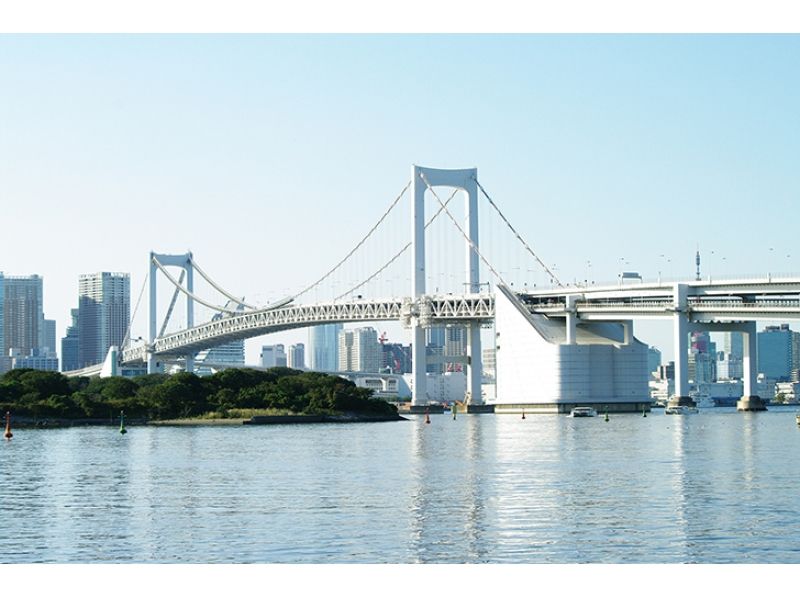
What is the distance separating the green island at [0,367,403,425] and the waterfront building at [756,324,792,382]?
113 m

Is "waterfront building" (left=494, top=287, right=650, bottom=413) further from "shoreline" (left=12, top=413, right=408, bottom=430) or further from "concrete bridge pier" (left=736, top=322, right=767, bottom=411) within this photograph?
"shoreline" (left=12, top=413, right=408, bottom=430)

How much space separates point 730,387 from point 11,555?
132443mm

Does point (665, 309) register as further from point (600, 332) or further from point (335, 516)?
point (335, 516)

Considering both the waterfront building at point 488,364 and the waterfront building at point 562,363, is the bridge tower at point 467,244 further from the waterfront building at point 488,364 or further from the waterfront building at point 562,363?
the waterfront building at point 488,364

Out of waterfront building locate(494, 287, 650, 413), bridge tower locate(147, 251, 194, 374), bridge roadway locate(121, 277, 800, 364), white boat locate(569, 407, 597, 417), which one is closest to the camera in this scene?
bridge roadway locate(121, 277, 800, 364)

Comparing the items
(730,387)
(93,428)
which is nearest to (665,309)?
(93,428)

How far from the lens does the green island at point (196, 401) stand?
55438 mm

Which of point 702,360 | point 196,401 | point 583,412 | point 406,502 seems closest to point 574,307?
point 583,412

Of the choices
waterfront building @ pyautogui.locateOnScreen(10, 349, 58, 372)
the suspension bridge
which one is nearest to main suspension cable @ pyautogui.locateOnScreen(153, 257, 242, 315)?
the suspension bridge

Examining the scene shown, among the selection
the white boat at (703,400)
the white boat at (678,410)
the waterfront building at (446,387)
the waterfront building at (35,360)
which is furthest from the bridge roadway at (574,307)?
the waterfront building at (35,360)

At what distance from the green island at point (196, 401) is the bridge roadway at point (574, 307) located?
406 inches

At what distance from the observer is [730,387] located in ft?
471

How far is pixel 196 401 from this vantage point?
2306 inches

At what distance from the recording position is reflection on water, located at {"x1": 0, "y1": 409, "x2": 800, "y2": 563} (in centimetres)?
1614
